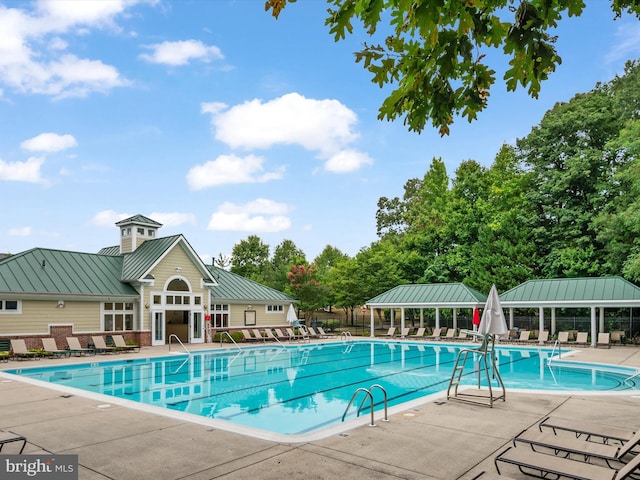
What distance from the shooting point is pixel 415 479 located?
19.2ft

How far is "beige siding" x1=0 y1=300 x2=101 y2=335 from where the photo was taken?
21656 millimetres

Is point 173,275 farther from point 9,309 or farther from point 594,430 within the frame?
point 594,430

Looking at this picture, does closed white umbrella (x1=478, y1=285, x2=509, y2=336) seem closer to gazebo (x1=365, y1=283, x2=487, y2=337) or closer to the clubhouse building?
the clubhouse building

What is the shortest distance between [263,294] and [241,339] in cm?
469

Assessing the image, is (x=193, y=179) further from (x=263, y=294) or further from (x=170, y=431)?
(x=170, y=431)

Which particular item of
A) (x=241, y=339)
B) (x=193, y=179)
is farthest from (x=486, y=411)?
(x=193, y=179)

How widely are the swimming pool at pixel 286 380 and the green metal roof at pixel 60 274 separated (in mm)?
5413

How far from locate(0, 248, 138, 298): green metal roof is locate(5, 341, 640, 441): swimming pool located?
5413mm

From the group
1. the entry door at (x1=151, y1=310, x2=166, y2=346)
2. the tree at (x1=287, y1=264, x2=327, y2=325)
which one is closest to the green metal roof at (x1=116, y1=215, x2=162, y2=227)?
the entry door at (x1=151, y1=310, x2=166, y2=346)

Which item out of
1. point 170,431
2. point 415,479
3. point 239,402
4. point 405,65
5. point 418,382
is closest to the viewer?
point 405,65

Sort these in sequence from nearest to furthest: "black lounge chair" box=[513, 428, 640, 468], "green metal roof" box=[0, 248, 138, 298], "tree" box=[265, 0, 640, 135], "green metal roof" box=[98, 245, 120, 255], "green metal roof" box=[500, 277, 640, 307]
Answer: "tree" box=[265, 0, 640, 135] → "black lounge chair" box=[513, 428, 640, 468] → "green metal roof" box=[0, 248, 138, 298] → "green metal roof" box=[500, 277, 640, 307] → "green metal roof" box=[98, 245, 120, 255]

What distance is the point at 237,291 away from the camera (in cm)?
3288

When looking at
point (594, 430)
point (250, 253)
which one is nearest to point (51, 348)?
point (594, 430)

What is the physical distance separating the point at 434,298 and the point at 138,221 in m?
18.7
